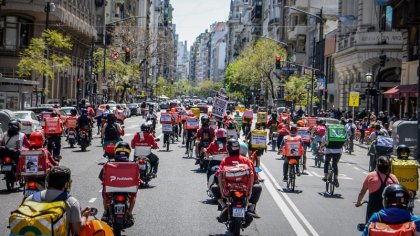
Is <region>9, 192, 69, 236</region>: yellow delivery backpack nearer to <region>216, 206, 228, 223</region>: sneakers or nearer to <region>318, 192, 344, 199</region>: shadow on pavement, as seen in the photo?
<region>216, 206, 228, 223</region>: sneakers

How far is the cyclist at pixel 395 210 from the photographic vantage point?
21.4 feet

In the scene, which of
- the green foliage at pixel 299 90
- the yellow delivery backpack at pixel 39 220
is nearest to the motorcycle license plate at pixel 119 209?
the yellow delivery backpack at pixel 39 220

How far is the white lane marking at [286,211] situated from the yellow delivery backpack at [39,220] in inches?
231

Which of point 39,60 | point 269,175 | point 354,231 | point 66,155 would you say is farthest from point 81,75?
point 354,231

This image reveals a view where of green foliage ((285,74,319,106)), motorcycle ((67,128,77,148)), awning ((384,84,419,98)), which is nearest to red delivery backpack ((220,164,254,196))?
motorcycle ((67,128,77,148))

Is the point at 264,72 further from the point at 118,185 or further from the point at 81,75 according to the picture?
the point at 118,185

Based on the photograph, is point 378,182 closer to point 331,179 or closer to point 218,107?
point 331,179

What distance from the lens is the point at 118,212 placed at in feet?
33.6

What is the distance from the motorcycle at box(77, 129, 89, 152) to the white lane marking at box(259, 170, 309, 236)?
1072 cm

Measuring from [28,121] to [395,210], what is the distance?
23712 millimetres

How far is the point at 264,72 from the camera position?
3578 inches

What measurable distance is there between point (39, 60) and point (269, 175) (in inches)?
1232

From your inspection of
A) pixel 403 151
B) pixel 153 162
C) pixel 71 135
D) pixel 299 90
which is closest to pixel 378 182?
pixel 403 151

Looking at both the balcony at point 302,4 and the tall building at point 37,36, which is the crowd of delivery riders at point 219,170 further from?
the balcony at point 302,4
